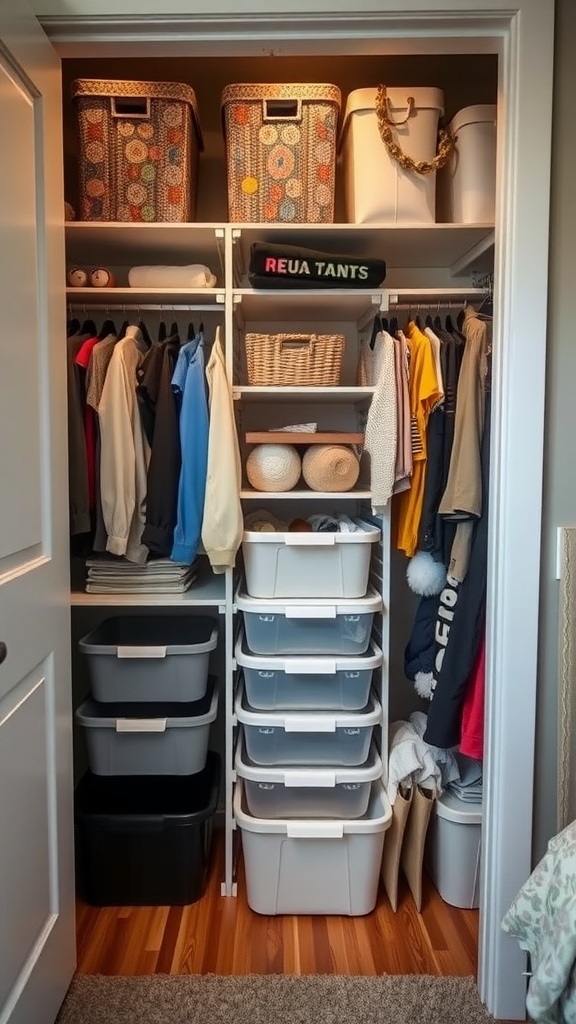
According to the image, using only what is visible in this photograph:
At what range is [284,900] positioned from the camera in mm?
1938

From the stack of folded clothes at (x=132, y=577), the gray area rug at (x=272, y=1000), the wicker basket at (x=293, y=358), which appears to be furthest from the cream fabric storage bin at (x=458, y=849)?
the wicker basket at (x=293, y=358)

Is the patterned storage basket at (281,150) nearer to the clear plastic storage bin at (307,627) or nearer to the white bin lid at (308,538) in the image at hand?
the white bin lid at (308,538)

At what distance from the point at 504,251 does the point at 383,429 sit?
544mm

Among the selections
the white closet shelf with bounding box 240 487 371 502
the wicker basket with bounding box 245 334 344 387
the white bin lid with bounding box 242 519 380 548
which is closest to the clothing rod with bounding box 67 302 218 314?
the wicker basket with bounding box 245 334 344 387

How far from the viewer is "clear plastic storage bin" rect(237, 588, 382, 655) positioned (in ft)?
6.27

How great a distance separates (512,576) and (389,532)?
49 centimetres

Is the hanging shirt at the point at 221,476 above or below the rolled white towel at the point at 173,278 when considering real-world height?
below

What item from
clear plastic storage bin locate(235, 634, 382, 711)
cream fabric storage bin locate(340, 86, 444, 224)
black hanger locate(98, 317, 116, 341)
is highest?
cream fabric storage bin locate(340, 86, 444, 224)

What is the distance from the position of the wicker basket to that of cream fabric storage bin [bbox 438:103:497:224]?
51 centimetres

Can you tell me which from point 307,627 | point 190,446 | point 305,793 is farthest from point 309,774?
point 190,446

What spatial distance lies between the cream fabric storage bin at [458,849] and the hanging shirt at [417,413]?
75 centimetres

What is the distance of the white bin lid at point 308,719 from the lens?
190 cm

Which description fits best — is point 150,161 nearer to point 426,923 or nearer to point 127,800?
point 127,800

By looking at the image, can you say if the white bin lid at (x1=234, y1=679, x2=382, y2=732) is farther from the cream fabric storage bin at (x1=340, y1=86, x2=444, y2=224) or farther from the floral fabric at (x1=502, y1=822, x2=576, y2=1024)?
the cream fabric storage bin at (x1=340, y1=86, x2=444, y2=224)
